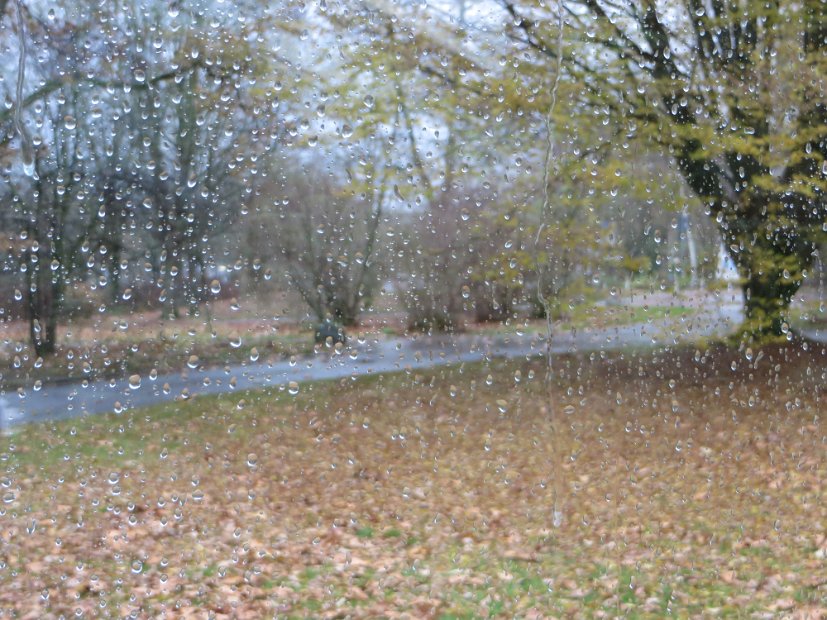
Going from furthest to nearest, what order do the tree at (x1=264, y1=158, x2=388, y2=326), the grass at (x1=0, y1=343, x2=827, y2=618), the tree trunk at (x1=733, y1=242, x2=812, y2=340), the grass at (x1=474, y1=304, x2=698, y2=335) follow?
the tree trunk at (x1=733, y1=242, x2=812, y2=340) < the grass at (x1=474, y1=304, x2=698, y2=335) < the tree at (x1=264, y1=158, x2=388, y2=326) < the grass at (x1=0, y1=343, x2=827, y2=618)

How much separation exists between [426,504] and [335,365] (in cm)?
58

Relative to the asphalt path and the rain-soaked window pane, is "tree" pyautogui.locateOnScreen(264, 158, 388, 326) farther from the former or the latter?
the asphalt path

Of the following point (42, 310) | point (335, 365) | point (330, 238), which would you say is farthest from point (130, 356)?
point (330, 238)

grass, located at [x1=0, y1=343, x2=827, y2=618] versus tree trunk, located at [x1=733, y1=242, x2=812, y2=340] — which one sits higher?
tree trunk, located at [x1=733, y1=242, x2=812, y2=340]

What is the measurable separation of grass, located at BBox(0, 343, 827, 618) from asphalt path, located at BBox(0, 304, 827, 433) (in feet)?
0.15

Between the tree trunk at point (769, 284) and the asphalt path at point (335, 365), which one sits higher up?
the tree trunk at point (769, 284)

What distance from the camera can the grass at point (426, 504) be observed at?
88.4 inches

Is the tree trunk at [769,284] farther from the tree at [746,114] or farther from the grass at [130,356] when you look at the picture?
the grass at [130,356]

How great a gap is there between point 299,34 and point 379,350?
1.17 meters

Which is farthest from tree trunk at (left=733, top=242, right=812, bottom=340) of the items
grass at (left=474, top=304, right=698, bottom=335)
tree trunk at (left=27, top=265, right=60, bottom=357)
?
tree trunk at (left=27, top=265, right=60, bottom=357)

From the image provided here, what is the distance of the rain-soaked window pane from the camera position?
7.63ft

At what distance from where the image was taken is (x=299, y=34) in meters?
2.69

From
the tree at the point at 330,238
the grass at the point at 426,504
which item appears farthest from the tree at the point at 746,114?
the tree at the point at 330,238

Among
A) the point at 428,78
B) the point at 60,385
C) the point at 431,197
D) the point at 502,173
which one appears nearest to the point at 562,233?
the point at 502,173
